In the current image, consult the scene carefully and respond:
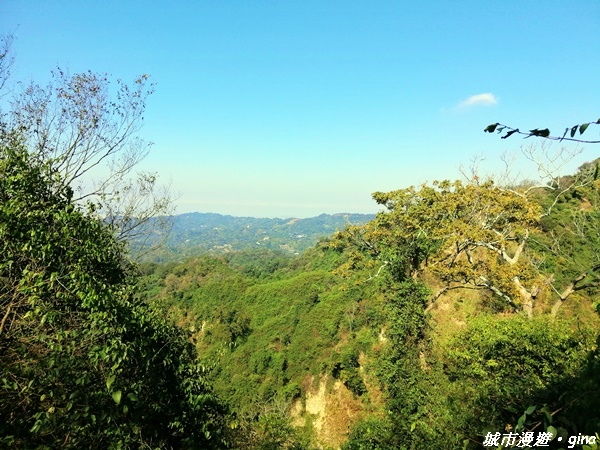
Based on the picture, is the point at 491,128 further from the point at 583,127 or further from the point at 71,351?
the point at 71,351

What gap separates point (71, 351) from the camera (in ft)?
13.7

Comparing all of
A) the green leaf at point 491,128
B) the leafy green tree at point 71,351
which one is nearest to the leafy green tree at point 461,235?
the leafy green tree at point 71,351

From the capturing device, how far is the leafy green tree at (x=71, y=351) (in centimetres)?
326

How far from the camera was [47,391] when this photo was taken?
11.0 ft

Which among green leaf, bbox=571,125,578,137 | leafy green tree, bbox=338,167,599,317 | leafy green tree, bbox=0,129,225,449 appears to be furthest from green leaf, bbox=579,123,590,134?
leafy green tree, bbox=338,167,599,317

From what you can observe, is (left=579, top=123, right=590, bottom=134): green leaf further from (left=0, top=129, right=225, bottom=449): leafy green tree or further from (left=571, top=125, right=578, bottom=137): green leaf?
(left=0, top=129, right=225, bottom=449): leafy green tree

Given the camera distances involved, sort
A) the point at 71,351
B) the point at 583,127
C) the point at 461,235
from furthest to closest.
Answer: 1. the point at 461,235
2. the point at 71,351
3. the point at 583,127

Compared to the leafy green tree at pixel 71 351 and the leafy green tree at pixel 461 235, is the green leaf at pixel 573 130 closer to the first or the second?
the leafy green tree at pixel 71 351

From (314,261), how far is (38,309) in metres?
68.0

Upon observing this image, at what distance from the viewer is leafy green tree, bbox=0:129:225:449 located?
128 inches

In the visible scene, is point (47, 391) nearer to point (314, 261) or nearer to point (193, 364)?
point (193, 364)

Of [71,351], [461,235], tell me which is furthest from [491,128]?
[461,235]

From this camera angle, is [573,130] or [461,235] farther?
[461,235]

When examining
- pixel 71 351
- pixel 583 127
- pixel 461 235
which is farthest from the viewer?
pixel 461 235
